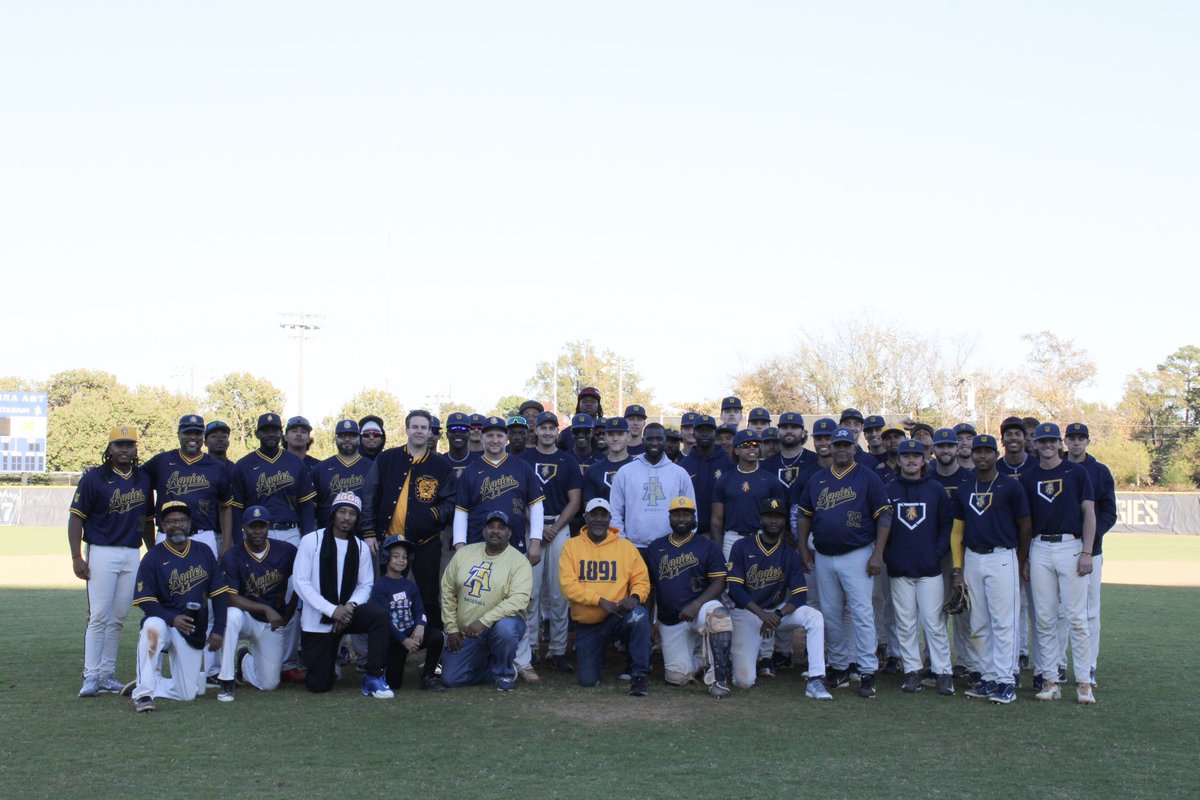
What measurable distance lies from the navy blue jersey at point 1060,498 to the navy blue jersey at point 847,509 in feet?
3.64

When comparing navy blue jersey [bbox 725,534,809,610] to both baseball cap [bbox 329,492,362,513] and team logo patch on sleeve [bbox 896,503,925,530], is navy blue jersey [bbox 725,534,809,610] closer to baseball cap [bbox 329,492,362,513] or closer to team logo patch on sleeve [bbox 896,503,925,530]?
team logo patch on sleeve [bbox 896,503,925,530]

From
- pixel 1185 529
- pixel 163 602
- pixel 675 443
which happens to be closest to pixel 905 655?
pixel 675 443

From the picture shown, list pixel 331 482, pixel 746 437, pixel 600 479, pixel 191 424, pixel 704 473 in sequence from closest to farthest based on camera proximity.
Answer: pixel 191 424 < pixel 746 437 < pixel 331 482 < pixel 600 479 < pixel 704 473

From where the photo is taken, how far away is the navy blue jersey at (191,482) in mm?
8383

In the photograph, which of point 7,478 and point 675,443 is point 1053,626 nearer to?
point 675,443

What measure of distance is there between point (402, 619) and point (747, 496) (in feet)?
9.91

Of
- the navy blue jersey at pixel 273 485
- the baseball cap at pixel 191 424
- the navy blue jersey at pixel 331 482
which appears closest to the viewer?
the baseball cap at pixel 191 424

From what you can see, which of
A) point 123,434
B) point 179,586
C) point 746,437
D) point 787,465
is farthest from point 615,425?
point 123,434

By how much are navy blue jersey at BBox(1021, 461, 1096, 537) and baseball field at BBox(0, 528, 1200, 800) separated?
1.33 metres

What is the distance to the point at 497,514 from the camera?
8312mm

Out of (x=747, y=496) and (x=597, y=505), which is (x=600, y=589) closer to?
(x=597, y=505)

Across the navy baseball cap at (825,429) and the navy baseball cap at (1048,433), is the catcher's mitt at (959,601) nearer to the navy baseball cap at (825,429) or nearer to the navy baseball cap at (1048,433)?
the navy baseball cap at (1048,433)

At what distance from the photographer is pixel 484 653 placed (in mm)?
8438

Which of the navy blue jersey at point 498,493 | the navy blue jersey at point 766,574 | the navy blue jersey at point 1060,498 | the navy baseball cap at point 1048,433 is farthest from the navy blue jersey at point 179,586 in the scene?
the navy baseball cap at point 1048,433
